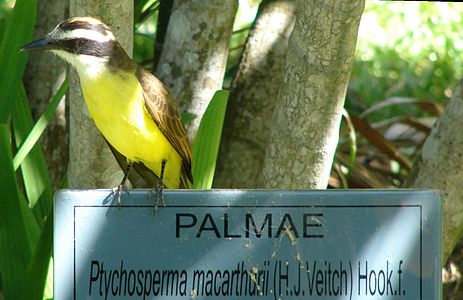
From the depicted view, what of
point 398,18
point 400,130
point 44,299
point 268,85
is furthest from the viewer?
point 398,18

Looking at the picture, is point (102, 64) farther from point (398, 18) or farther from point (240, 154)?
point (398, 18)

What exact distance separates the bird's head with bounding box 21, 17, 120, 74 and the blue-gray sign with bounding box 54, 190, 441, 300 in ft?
2.70

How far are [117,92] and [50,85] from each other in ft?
3.86

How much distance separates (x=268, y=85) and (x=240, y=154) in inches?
12.9

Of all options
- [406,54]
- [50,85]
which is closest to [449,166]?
[50,85]

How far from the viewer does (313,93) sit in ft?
9.59

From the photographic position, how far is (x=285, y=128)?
3.01 meters

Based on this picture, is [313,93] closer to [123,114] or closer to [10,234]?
[123,114]

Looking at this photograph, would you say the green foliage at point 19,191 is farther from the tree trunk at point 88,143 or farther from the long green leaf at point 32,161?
the tree trunk at point 88,143

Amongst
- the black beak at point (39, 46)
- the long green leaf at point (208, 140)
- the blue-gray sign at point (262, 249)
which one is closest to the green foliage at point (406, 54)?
the long green leaf at point (208, 140)

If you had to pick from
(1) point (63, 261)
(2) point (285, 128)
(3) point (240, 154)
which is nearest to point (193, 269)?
(1) point (63, 261)

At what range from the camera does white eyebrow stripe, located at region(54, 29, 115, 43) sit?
2853 mm

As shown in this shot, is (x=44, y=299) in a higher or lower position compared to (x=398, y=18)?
lower

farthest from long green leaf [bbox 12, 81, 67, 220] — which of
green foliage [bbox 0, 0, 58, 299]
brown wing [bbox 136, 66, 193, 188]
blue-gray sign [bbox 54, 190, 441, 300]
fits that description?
blue-gray sign [bbox 54, 190, 441, 300]
